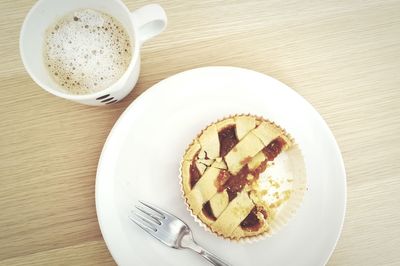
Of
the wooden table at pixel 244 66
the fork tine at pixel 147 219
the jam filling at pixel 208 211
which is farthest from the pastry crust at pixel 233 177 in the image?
the wooden table at pixel 244 66

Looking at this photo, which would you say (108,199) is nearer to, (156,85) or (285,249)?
(156,85)

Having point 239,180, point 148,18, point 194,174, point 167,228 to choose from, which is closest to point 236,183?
point 239,180

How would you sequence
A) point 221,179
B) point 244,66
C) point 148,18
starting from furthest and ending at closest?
point 244,66, point 221,179, point 148,18

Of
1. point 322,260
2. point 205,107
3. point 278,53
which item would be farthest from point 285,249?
point 278,53

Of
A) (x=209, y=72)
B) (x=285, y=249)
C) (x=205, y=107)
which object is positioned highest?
(x=209, y=72)

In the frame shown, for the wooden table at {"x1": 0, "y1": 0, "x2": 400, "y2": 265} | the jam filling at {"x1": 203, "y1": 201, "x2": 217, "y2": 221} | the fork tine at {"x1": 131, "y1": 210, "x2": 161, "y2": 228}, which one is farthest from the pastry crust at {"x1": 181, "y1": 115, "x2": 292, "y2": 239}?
the wooden table at {"x1": 0, "y1": 0, "x2": 400, "y2": 265}

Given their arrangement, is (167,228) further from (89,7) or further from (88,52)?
(89,7)
